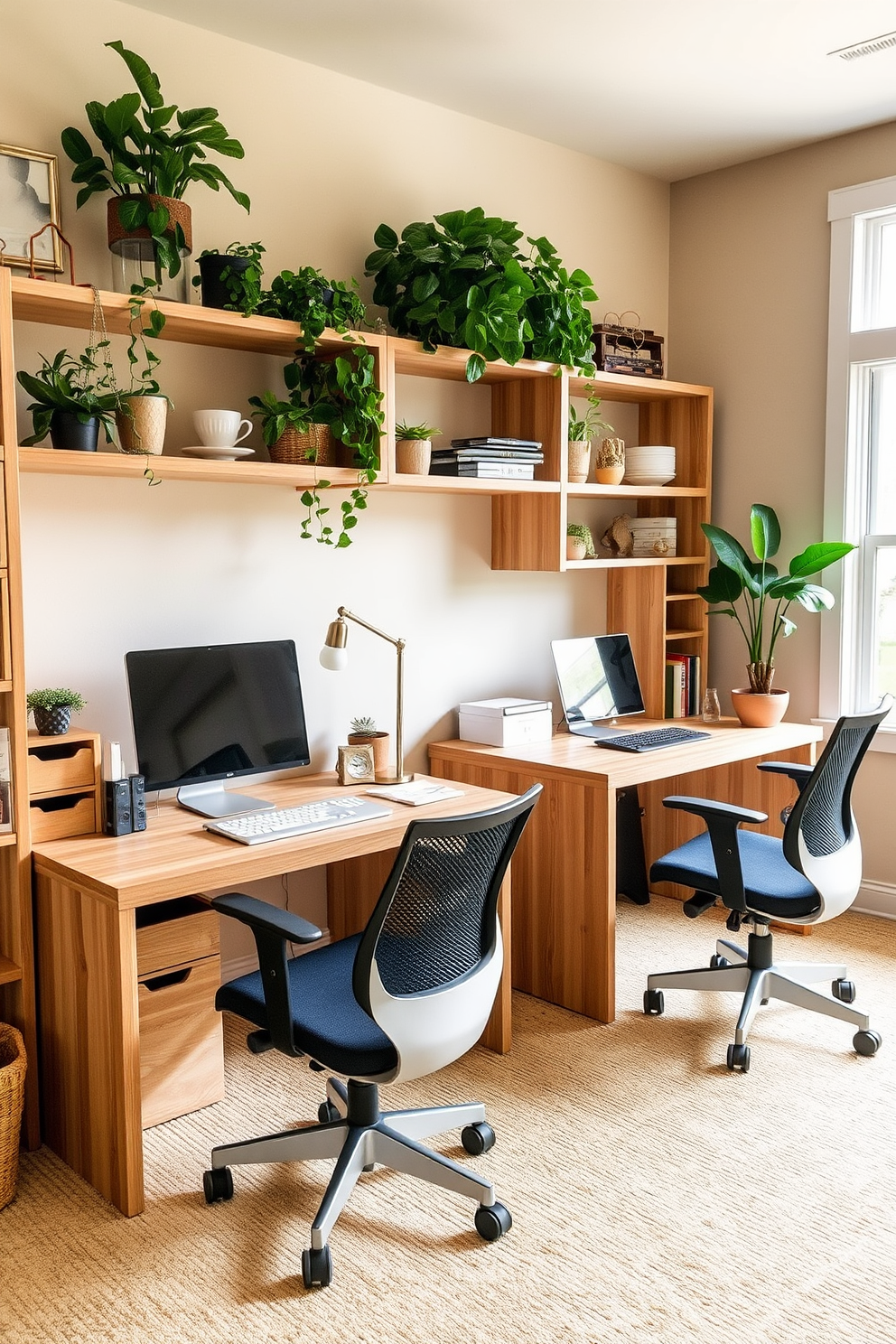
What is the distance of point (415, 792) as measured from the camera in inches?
118

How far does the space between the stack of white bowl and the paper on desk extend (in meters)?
1.62

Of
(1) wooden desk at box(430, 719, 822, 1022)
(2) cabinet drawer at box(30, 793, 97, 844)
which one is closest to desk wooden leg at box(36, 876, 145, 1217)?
(2) cabinet drawer at box(30, 793, 97, 844)

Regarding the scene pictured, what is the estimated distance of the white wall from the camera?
9.12 feet

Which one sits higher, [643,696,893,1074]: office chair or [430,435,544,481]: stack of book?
[430,435,544,481]: stack of book

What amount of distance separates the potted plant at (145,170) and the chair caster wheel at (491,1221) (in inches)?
85.7

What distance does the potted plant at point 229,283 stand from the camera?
9.08ft

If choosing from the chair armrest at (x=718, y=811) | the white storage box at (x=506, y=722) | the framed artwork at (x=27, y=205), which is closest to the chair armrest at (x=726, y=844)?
the chair armrest at (x=718, y=811)

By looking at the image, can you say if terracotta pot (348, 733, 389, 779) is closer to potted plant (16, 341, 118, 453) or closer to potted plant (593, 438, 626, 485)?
potted plant (16, 341, 118, 453)

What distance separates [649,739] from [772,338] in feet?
5.45

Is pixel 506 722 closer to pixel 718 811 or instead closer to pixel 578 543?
pixel 578 543

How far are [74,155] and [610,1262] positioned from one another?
2700 millimetres

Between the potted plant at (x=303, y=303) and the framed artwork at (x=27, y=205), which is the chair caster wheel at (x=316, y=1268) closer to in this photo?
the potted plant at (x=303, y=303)

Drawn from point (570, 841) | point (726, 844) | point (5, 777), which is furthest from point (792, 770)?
point (5, 777)

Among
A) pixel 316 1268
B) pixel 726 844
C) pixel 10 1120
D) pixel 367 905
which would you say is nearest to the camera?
pixel 316 1268
